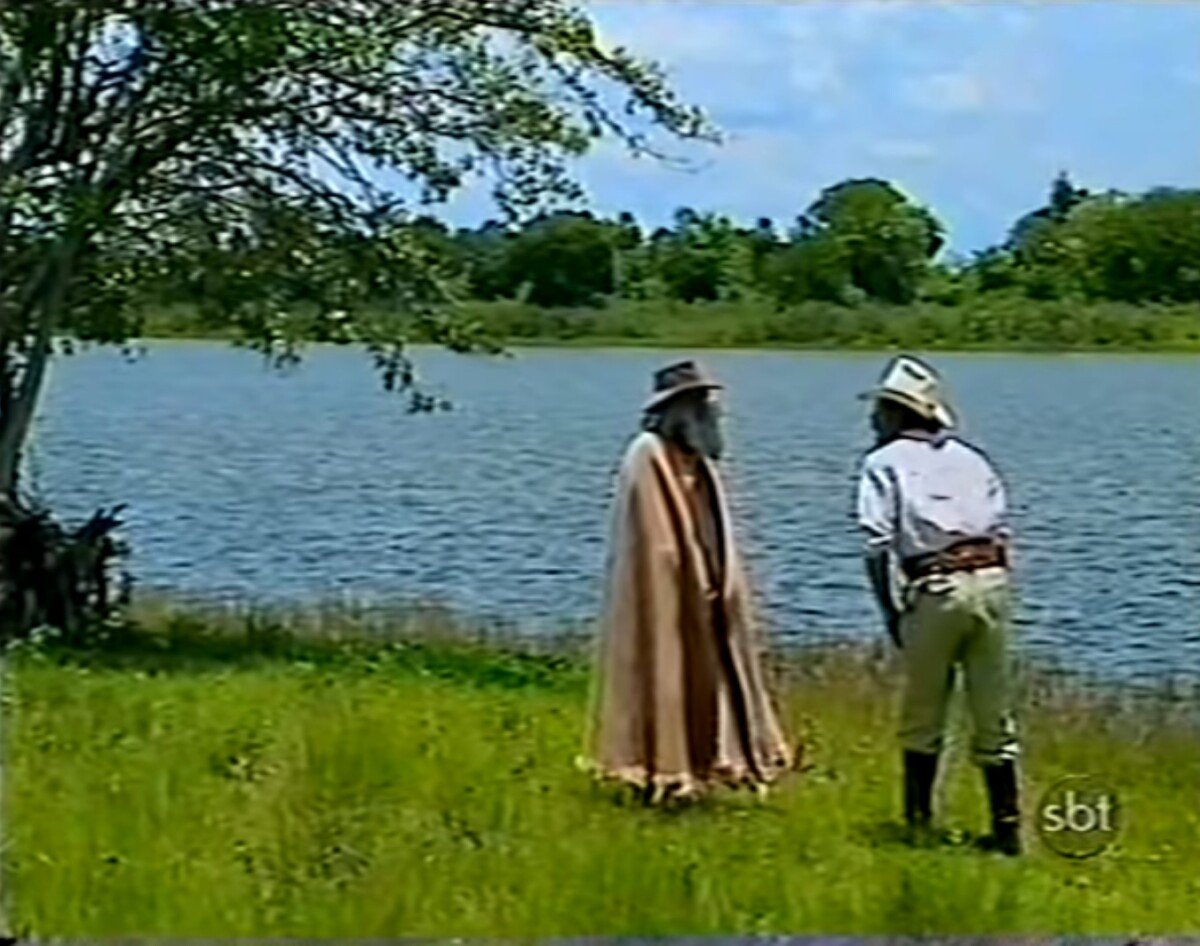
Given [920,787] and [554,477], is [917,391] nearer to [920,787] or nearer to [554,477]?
[920,787]

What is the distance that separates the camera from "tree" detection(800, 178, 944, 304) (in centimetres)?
616

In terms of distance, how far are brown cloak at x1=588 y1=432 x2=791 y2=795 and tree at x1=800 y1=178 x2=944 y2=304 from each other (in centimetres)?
74

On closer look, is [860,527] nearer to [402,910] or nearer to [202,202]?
[402,910]

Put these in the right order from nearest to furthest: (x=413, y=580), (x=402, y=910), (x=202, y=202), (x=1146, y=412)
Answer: (x=402, y=910) → (x=1146, y=412) → (x=413, y=580) → (x=202, y=202)

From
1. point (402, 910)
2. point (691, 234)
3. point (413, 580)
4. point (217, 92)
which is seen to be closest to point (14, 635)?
point (413, 580)

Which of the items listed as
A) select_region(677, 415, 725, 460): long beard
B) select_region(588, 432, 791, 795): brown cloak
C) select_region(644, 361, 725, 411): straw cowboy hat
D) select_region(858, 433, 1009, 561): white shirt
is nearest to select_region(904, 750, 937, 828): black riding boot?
select_region(588, 432, 791, 795): brown cloak

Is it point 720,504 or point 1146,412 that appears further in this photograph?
point 1146,412

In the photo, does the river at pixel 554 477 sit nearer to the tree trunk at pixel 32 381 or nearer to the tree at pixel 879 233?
the tree trunk at pixel 32 381

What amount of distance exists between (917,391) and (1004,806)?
1.00 meters

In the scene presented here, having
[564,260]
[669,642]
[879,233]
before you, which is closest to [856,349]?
[879,233]

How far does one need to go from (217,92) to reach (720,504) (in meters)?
2.99

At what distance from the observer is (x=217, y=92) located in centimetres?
811

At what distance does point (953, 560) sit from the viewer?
17.8 feet

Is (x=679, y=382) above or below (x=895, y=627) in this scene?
above
